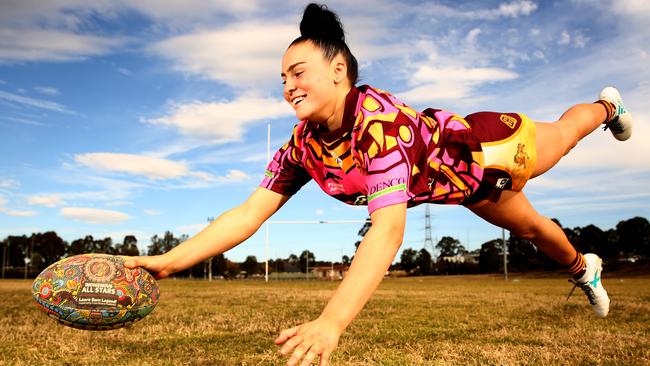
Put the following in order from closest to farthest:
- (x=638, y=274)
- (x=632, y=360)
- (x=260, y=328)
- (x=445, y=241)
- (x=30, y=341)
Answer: (x=632, y=360) → (x=30, y=341) → (x=260, y=328) → (x=638, y=274) → (x=445, y=241)

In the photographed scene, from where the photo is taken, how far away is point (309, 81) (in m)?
2.64

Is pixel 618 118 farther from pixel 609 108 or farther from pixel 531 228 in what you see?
pixel 531 228

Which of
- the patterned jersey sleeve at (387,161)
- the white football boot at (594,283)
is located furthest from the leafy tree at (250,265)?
the patterned jersey sleeve at (387,161)

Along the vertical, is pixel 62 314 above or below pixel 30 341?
above

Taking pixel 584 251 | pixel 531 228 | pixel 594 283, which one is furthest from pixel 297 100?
pixel 584 251

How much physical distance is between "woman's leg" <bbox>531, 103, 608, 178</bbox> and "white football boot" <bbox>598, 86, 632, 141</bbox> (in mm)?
256

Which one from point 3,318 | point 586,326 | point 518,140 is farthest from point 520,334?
point 3,318

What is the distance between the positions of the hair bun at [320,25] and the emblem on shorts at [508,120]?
1.20 metres

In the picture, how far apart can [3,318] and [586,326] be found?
6.41m

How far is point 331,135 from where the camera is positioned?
9.11 ft

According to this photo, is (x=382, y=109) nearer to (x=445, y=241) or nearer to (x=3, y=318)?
(x=3, y=318)

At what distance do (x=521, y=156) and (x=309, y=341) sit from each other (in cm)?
198

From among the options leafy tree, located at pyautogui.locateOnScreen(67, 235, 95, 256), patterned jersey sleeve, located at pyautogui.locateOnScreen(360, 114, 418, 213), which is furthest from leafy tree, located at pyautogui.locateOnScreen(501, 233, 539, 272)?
leafy tree, located at pyautogui.locateOnScreen(67, 235, 95, 256)

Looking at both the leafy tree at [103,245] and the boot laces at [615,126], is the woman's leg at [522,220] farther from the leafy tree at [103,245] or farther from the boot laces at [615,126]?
the leafy tree at [103,245]
